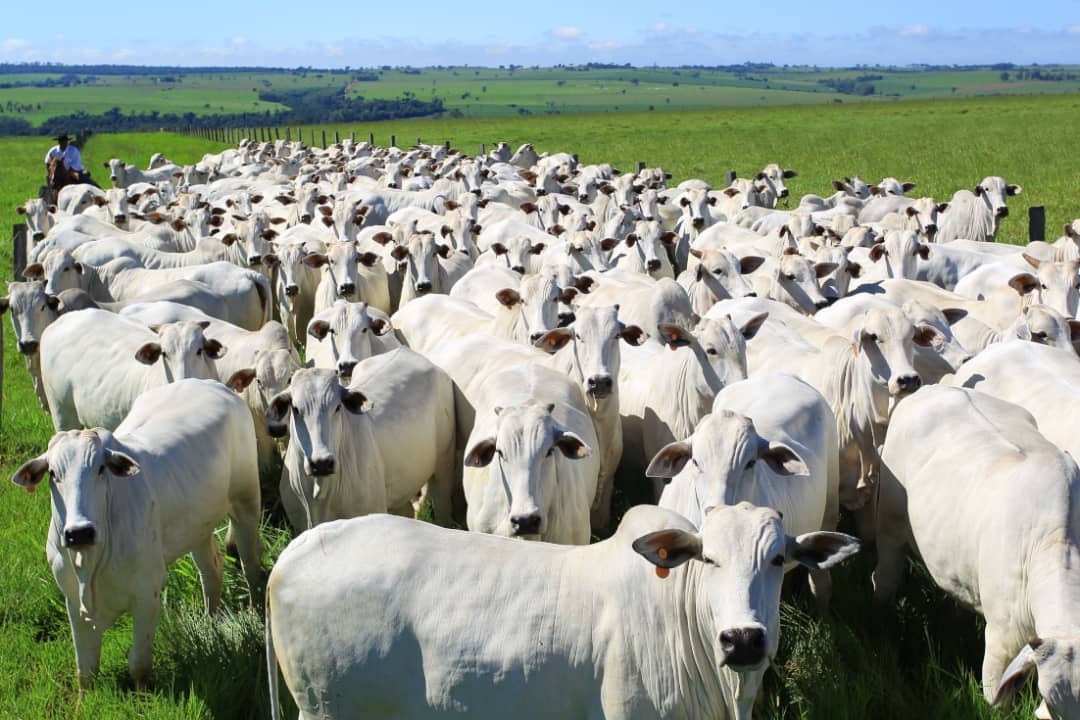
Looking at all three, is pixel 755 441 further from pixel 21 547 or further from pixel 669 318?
pixel 21 547

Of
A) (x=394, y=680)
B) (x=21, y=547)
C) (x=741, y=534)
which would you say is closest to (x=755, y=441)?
(x=741, y=534)

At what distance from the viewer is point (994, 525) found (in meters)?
5.45

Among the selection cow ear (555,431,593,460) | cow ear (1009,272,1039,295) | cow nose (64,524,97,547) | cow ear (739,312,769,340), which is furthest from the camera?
cow ear (1009,272,1039,295)

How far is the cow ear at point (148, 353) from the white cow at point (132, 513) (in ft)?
4.49

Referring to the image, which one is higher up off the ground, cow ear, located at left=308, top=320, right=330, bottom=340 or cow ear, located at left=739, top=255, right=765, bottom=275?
cow ear, located at left=739, top=255, right=765, bottom=275

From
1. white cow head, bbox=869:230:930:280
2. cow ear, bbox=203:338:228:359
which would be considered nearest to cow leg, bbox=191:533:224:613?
cow ear, bbox=203:338:228:359

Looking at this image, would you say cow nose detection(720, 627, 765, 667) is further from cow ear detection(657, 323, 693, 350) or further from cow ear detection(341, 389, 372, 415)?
cow ear detection(657, 323, 693, 350)

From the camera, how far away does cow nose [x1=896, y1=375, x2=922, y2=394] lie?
738cm

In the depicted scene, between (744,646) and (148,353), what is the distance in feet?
19.2

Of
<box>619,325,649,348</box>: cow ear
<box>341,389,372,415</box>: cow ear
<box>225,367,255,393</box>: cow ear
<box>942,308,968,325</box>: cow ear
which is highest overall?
<box>942,308,968,325</box>: cow ear

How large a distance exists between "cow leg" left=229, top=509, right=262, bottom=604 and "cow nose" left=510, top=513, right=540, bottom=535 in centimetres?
220

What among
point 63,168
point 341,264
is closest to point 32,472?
point 341,264

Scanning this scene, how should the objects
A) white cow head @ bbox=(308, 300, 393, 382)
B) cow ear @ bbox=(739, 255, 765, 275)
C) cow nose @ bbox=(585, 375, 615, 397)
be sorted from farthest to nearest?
cow ear @ bbox=(739, 255, 765, 275) < white cow head @ bbox=(308, 300, 393, 382) < cow nose @ bbox=(585, 375, 615, 397)

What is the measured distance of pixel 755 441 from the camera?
18.3ft
